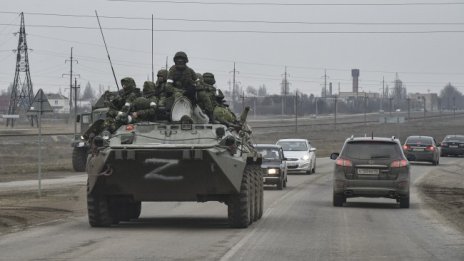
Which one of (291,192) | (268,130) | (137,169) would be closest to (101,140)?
(137,169)

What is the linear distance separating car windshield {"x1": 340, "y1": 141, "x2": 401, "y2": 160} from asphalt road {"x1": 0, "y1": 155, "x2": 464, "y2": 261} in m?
1.31

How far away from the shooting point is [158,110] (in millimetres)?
18125

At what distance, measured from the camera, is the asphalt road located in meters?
13.1

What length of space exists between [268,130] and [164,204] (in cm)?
6786

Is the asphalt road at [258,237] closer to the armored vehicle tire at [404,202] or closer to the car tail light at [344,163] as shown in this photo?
the armored vehicle tire at [404,202]

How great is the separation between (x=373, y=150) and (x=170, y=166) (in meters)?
7.63

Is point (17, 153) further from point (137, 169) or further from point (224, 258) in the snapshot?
point (224, 258)

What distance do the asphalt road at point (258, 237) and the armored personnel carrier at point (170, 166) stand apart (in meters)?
0.59

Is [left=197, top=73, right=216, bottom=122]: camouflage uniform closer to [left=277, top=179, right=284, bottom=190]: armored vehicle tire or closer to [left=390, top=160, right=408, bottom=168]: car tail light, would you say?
[left=390, top=160, right=408, bottom=168]: car tail light

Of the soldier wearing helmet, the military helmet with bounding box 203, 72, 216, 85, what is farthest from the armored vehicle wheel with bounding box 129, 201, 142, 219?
the military helmet with bounding box 203, 72, 216, 85

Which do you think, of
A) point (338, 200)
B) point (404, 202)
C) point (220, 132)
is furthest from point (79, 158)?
point (220, 132)

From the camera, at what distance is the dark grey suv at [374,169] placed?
22781mm

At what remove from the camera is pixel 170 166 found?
54.8ft

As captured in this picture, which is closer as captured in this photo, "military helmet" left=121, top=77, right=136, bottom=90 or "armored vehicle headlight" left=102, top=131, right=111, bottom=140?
"armored vehicle headlight" left=102, top=131, right=111, bottom=140
